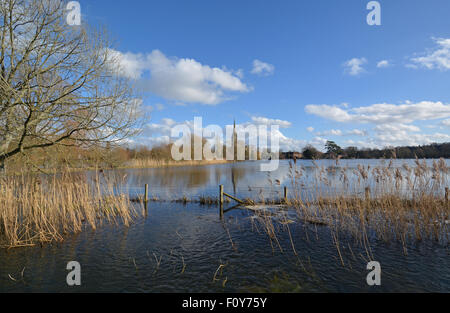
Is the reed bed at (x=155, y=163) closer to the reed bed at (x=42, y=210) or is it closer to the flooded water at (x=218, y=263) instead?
the reed bed at (x=42, y=210)

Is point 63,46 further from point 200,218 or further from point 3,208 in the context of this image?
point 200,218

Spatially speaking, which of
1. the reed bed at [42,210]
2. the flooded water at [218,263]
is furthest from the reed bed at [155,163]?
the flooded water at [218,263]

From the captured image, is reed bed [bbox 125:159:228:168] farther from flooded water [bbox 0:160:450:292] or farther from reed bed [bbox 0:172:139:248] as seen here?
flooded water [bbox 0:160:450:292]

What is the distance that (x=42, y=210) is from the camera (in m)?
7.20

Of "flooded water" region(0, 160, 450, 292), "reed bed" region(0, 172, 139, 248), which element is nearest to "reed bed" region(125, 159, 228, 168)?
"reed bed" region(0, 172, 139, 248)

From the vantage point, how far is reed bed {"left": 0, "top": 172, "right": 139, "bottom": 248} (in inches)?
271

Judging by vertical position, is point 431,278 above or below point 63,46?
below

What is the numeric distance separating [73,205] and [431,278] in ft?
37.2

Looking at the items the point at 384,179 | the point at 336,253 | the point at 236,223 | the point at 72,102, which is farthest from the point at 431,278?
the point at 72,102

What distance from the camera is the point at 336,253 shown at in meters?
6.38

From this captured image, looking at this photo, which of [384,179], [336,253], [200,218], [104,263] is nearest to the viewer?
[104,263]

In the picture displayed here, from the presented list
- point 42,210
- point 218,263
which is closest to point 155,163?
point 42,210

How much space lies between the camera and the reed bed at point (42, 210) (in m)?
6.88

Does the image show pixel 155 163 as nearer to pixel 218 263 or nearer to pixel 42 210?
pixel 42 210
